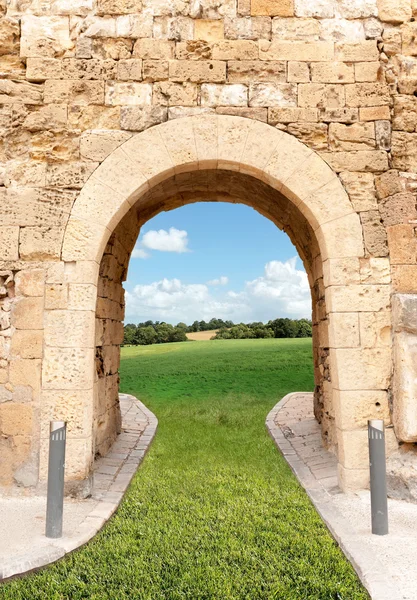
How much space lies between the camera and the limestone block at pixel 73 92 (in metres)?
4.61

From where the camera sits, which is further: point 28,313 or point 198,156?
point 198,156

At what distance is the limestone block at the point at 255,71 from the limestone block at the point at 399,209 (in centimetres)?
177

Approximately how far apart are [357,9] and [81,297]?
4.39 metres

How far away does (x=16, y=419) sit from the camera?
4207 millimetres

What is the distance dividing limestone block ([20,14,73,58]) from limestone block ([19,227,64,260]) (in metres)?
1.95

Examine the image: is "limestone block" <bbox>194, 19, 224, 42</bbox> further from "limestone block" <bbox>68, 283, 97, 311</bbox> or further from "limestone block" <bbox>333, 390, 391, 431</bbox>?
"limestone block" <bbox>333, 390, 391, 431</bbox>

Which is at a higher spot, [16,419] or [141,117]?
[141,117]

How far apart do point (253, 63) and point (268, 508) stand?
14.9ft

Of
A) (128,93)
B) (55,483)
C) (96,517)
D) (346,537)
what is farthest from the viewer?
(128,93)

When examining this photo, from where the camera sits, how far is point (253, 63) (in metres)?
4.70

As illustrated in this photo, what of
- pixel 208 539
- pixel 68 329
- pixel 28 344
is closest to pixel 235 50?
pixel 68 329

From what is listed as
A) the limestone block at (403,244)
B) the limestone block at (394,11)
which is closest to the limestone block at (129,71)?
the limestone block at (394,11)

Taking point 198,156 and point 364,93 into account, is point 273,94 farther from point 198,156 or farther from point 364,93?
point 198,156

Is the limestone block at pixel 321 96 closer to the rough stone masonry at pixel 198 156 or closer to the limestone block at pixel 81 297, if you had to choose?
the rough stone masonry at pixel 198 156
